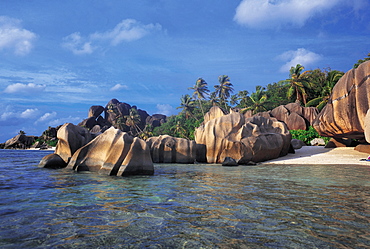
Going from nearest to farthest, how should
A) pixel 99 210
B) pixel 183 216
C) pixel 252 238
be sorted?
1. pixel 252 238
2. pixel 183 216
3. pixel 99 210

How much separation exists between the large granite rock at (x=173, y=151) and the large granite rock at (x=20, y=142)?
55.2 meters

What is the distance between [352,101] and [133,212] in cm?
1206

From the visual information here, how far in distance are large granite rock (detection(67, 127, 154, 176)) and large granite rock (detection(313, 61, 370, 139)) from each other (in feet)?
31.9

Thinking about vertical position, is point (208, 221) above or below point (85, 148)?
below

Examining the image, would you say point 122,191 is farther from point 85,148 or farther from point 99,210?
point 85,148

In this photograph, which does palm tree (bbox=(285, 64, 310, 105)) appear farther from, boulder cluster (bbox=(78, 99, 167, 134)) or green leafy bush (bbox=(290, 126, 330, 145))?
boulder cluster (bbox=(78, 99, 167, 134))

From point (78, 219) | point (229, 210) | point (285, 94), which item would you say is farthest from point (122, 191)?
point (285, 94)

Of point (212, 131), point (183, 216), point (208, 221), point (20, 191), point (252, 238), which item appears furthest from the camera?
point (212, 131)

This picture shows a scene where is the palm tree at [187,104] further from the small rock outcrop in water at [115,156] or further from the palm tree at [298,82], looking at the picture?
the small rock outcrop in water at [115,156]

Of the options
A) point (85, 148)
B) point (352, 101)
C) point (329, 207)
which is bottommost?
point (329, 207)

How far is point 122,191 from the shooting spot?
19.4 feet

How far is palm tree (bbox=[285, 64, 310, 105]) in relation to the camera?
36.9m

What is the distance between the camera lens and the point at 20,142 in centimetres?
6047

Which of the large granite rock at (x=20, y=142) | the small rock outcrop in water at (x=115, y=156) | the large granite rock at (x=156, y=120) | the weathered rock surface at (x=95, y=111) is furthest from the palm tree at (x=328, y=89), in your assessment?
the large granite rock at (x=20, y=142)
